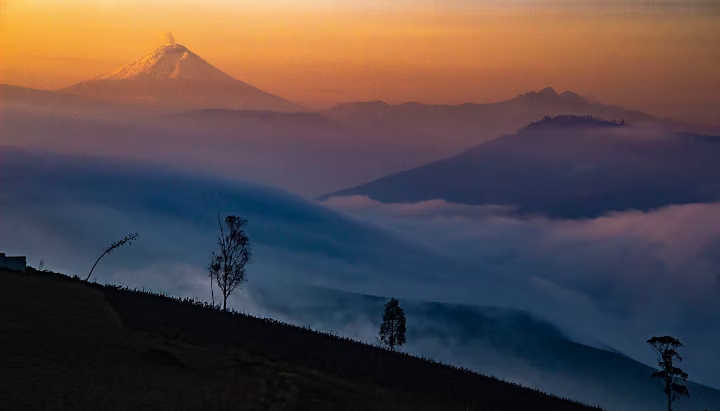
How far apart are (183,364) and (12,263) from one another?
21807 millimetres

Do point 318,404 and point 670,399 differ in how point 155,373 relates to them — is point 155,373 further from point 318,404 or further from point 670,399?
point 670,399

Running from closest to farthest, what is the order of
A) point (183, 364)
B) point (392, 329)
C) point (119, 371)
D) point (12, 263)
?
point (119, 371), point (183, 364), point (12, 263), point (392, 329)

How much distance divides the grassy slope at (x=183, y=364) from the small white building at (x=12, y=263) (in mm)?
1382

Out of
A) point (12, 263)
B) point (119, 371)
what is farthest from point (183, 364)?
point (12, 263)

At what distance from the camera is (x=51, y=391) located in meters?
47.4

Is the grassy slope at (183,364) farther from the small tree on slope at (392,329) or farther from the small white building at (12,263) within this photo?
the small tree on slope at (392,329)

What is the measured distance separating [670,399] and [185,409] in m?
54.9

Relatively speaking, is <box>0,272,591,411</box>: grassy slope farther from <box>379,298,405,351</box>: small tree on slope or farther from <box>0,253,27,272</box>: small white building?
<box>379,298,405,351</box>: small tree on slope

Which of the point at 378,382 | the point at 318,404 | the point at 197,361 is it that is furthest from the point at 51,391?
the point at 378,382

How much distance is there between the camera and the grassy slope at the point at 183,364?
49875 mm

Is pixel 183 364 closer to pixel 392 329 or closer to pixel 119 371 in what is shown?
pixel 119 371

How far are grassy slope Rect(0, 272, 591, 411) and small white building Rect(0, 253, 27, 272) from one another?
4.54 feet

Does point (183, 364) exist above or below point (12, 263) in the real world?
below

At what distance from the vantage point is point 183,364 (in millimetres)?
56969
